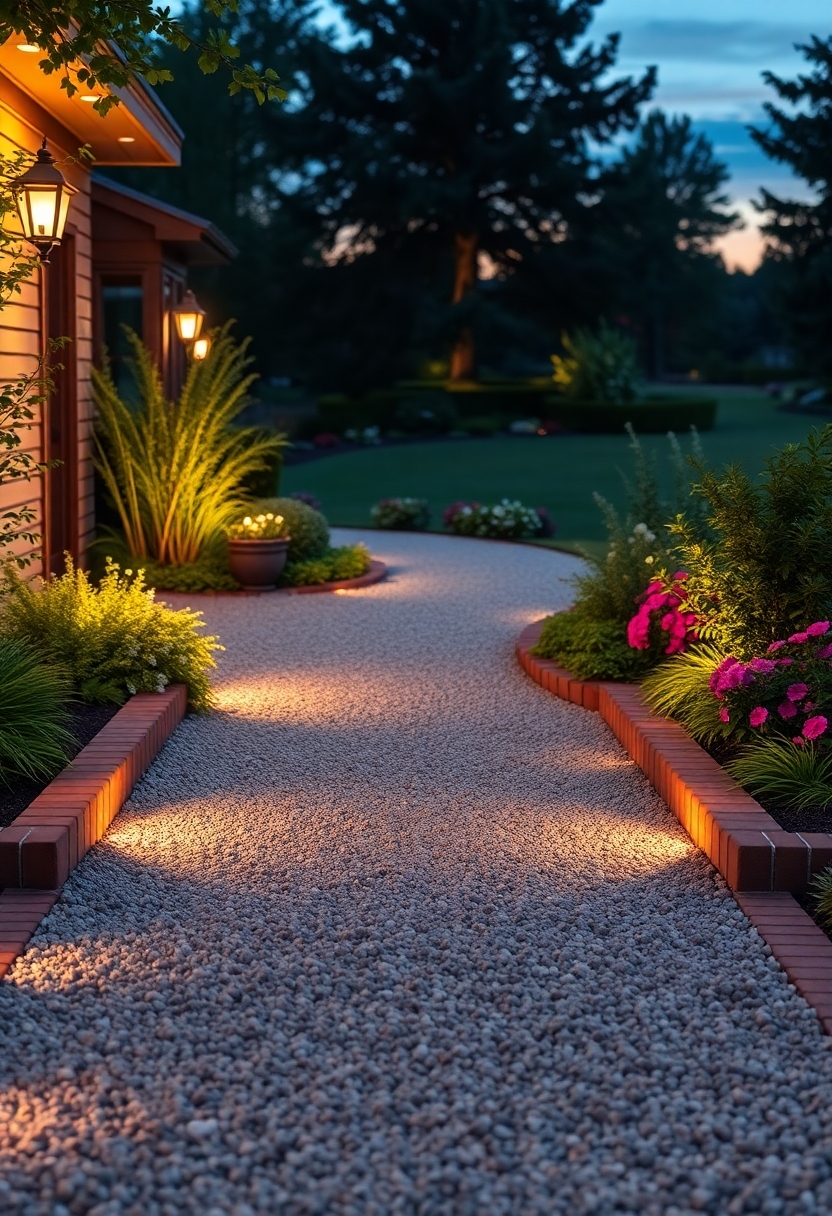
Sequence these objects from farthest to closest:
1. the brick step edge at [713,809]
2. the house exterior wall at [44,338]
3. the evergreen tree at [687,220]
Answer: the evergreen tree at [687,220] → the house exterior wall at [44,338] → the brick step edge at [713,809]

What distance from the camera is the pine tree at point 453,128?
28.8 meters

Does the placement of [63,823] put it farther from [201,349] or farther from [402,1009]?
[201,349]

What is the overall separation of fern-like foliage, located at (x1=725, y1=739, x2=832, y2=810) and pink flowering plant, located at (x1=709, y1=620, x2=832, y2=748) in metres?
0.07

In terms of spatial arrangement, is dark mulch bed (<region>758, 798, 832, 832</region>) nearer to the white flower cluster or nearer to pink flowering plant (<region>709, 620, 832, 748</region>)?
pink flowering plant (<region>709, 620, 832, 748</region>)

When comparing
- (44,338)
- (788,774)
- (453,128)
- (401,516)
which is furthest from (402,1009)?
(453,128)

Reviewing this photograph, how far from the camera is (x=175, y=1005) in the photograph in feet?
9.50

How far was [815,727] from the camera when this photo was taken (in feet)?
13.4

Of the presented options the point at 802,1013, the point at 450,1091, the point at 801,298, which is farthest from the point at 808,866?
the point at 801,298

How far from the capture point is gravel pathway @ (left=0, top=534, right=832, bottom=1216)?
221cm

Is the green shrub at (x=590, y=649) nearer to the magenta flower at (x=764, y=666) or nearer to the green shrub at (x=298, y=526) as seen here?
the magenta flower at (x=764, y=666)

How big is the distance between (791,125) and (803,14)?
39.5 ft

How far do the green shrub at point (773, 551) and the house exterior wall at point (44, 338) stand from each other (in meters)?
3.04

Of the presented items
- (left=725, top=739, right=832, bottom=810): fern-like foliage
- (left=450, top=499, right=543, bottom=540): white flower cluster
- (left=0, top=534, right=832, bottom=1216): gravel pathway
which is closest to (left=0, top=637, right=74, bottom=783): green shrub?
(left=0, top=534, right=832, bottom=1216): gravel pathway

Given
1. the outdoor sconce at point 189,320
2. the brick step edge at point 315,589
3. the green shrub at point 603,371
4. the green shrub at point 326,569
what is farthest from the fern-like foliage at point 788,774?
the green shrub at point 603,371
